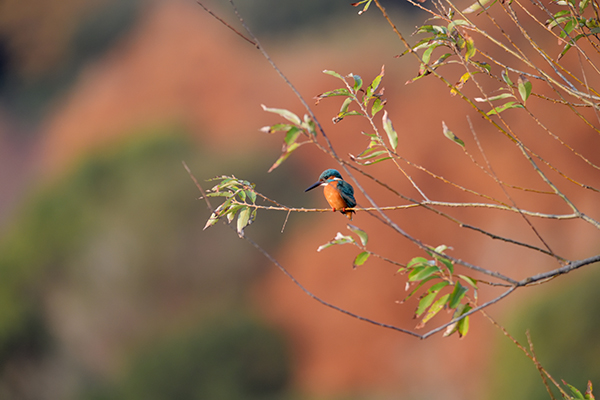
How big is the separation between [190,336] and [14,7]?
363 cm

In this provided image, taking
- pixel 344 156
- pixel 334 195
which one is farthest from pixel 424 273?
pixel 344 156

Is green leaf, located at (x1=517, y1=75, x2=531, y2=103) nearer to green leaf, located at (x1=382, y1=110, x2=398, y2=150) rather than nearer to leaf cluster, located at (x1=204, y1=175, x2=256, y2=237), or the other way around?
green leaf, located at (x1=382, y1=110, x2=398, y2=150)

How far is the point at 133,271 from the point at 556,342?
3251 millimetres

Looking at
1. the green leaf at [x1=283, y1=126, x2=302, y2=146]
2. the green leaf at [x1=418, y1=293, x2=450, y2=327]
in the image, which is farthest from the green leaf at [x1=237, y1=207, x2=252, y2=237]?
the green leaf at [x1=418, y1=293, x2=450, y2=327]

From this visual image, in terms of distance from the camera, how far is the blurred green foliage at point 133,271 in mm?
3867

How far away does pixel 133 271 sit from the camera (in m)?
3.96

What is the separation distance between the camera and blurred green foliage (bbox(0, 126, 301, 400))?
3.87 m

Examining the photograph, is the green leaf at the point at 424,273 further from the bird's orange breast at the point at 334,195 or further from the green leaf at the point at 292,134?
the bird's orange breast at the point at 334,195

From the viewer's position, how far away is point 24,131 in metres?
4.48

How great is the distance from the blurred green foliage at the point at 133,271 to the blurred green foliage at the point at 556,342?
171cm

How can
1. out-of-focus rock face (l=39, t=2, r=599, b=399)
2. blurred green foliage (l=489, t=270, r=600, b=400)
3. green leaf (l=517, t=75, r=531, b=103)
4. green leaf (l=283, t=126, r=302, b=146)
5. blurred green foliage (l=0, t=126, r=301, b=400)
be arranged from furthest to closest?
blurred green foliage (l=0, t=126, r=301, b=400) → out-of-focus rock face (l=39, t=2, r=599, b=399) → blurred green foliage (l=489, t=270, r=600, b=400) → green leaf (l=517, t=75, r=531, b=103) → green leaf (l=283, t=126, r=302, b=146)

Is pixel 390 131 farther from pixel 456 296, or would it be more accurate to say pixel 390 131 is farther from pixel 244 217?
pixel 244 217

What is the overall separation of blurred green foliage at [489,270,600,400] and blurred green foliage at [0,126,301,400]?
1.71m

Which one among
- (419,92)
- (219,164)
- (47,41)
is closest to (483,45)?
(419,92)
